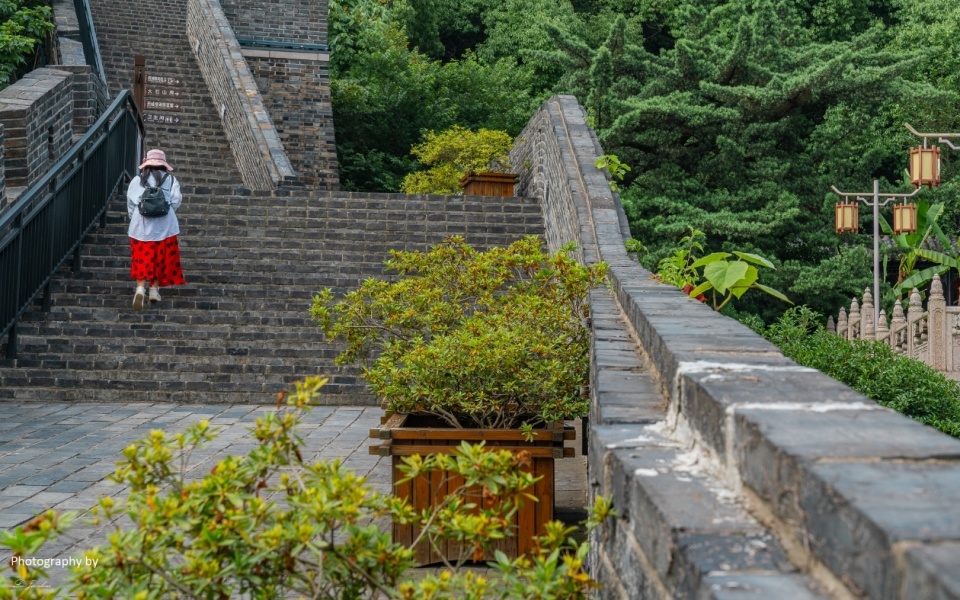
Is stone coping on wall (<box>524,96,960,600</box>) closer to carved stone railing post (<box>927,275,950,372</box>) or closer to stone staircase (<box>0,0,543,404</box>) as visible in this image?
stone staircase (<box>0,0,543,404</box>)

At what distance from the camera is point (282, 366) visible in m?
8.83

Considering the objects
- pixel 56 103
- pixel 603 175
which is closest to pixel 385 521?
pixel 603 175

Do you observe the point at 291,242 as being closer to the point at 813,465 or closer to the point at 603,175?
the point at 603,175

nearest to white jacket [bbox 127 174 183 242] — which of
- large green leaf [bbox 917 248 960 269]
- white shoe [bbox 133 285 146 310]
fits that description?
white shoe [bbox 133 285 146 310]

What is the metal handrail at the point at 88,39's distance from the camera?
17.5 metres

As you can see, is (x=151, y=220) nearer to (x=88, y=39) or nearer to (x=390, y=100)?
(x=88, y=39)

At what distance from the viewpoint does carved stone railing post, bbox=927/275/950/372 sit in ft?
50.8

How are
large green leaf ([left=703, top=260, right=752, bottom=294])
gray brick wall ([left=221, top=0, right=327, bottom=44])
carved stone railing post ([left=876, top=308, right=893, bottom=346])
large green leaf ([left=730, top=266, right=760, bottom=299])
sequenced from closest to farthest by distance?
large green leaf ([left=703, top=260, right=752, bottom=294]) < large green leaf ([left=730, top=266, right=760, bottom=299]) < carved stone railing post ([left=876, top=308, right=893, bottom=346]) < gray brick wall ([left=221, top=0, right=327, bottom=44])

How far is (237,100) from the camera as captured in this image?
1689 centimetres

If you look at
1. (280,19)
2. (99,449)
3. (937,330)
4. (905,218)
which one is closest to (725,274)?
(99,449)

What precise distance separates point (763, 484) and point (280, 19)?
21.9 metres

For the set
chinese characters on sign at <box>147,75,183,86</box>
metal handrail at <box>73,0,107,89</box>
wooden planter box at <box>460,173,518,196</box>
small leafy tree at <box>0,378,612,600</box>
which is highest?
metal handrail at <box>73,0,107,89</box>

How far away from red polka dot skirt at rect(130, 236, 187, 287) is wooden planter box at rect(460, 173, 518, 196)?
4.98 metres

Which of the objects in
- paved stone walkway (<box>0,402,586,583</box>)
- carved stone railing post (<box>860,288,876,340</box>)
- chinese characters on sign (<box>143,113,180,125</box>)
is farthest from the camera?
chinese characters on sign (<box>143,113,180,125</box>)
